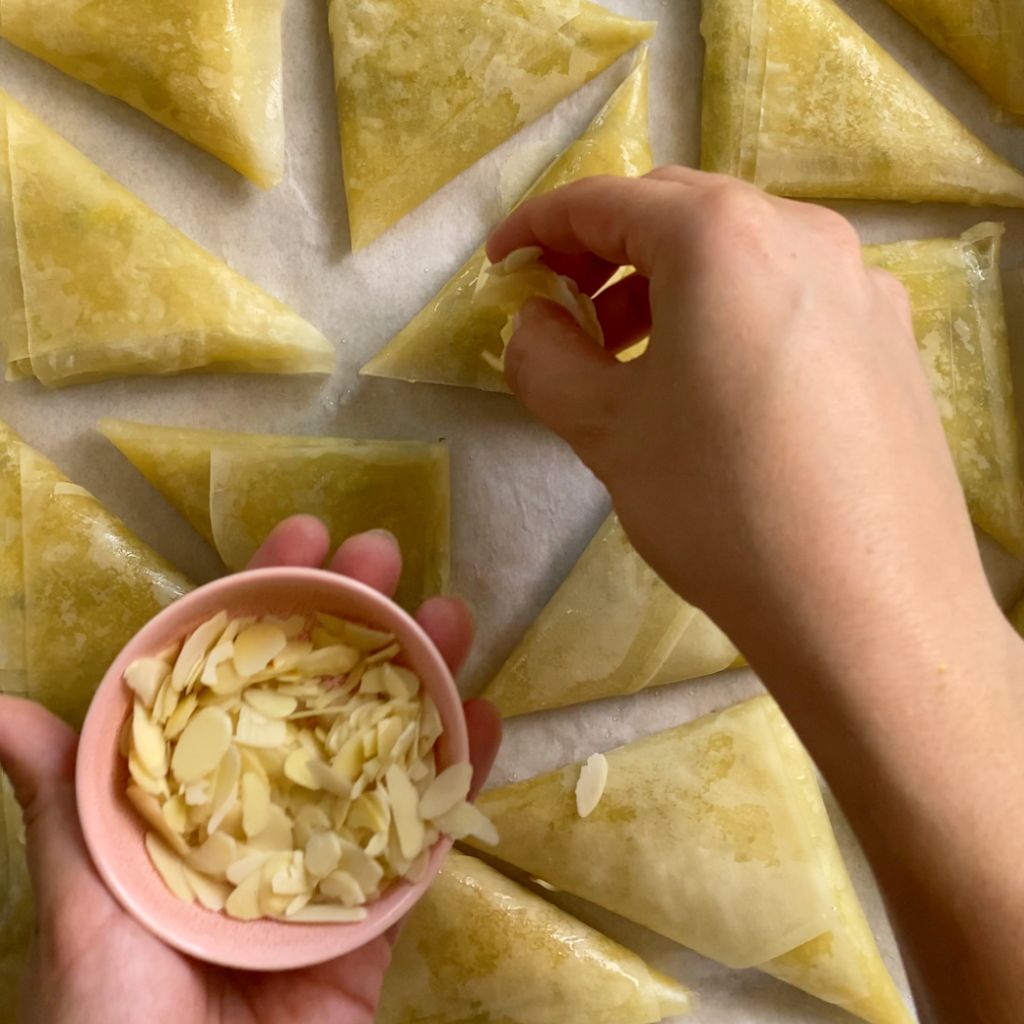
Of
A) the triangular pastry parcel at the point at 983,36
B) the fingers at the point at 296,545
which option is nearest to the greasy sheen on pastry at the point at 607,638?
the fingers at the point at 296,545

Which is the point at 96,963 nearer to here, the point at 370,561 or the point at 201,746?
the point at 201,746

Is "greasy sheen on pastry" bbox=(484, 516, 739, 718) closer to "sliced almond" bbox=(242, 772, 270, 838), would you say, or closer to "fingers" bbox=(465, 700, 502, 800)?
"fingers" bbox=(465, 700, 502, 800)

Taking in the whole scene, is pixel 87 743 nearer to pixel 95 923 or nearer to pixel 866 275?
pixel 95 923

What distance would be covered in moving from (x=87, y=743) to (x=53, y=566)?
303mm

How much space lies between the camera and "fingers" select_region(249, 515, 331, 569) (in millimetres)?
830

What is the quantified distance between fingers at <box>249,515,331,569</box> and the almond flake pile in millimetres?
99

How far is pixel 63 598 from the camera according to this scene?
917 mm

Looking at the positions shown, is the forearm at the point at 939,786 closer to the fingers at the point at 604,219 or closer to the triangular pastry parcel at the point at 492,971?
the fingers at the point at 604,219

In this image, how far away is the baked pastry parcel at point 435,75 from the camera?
0.98m

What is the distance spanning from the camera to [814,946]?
927mm

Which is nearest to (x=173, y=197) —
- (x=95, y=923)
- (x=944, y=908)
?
(x=95, y=923)

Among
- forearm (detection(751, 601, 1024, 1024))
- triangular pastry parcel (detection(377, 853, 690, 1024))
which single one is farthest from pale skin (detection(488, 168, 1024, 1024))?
triangular pastry parcel (detection(377, 853, 690, 1024))

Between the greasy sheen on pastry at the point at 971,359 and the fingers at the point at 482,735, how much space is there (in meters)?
0.54

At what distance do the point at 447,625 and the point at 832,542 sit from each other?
381mm
